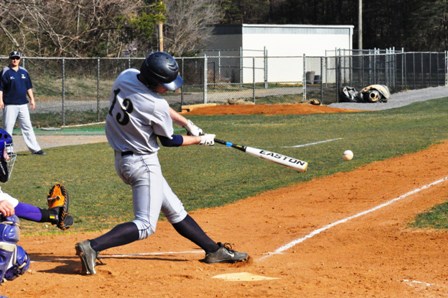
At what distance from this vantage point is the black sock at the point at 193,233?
843 cm

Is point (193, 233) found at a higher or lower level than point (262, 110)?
lower

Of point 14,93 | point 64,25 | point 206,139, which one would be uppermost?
point 64,25

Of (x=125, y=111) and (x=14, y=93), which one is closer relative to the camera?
(x=125, y=111)

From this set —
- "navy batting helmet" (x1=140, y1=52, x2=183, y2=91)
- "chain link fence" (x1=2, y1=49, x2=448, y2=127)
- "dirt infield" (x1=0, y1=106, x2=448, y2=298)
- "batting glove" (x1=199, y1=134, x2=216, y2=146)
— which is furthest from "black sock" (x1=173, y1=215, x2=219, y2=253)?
"chain link fence" (x1=2, y1=49, x2=448, y2=127)

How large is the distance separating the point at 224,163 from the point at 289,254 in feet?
28.5

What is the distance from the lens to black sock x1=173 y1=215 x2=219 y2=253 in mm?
8430

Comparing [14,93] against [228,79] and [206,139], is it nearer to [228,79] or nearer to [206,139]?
[206,139]

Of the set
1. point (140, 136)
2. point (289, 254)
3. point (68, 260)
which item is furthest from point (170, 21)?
point (140, 136)

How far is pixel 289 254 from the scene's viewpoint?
9.16 meters

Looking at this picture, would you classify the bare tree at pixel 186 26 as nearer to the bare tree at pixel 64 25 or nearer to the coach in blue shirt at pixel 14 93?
the bare tree at pixel 64 25

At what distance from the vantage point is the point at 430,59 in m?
50.0

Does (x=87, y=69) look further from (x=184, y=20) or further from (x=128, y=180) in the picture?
(x=128, y=180)

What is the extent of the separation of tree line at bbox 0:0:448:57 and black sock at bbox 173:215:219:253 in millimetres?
25436

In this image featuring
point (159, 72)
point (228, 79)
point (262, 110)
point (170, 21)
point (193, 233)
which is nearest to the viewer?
point (159, 72)
